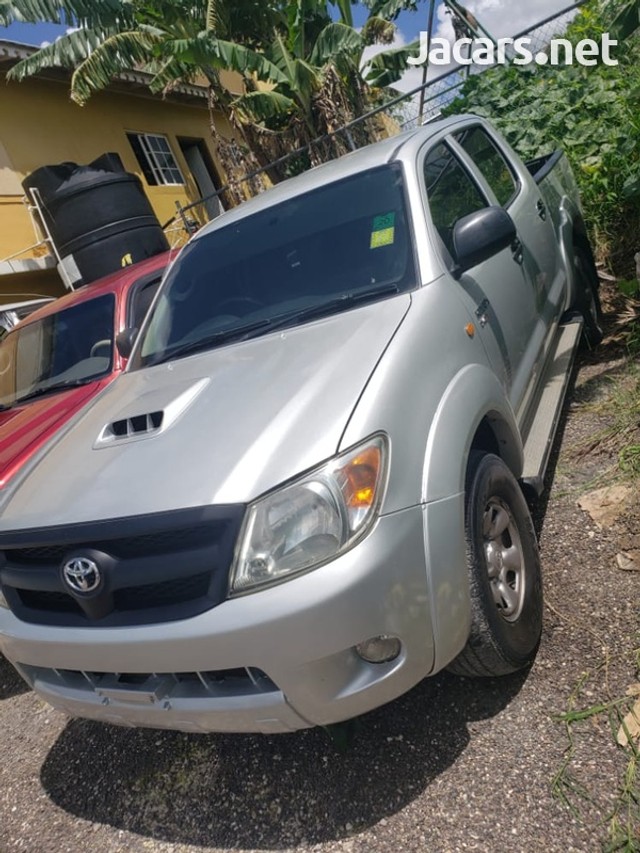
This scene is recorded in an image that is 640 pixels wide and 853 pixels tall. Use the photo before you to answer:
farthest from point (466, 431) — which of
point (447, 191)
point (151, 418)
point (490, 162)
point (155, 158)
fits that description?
point (155, 158)

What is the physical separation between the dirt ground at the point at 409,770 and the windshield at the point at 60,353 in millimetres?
2270

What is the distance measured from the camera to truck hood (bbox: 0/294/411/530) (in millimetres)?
1781

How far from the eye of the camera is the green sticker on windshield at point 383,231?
2588 millimetres

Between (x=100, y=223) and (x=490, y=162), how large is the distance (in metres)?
7.02

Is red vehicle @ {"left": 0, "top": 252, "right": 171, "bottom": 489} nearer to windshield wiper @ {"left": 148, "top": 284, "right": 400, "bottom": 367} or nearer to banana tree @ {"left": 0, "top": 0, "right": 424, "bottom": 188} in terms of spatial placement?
windshield wiper @ {"left": 148, "top": 284, "right": 400, "bottom": 367}

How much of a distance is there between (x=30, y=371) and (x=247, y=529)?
3.59m

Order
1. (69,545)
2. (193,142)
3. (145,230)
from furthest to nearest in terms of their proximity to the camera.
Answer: (193,142) < (145,230) < (69,545)

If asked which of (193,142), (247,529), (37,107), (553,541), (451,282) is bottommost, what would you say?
(553,541)

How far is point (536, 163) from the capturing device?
482 centimetres

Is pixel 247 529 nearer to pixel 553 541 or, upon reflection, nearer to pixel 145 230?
pixel 553 541

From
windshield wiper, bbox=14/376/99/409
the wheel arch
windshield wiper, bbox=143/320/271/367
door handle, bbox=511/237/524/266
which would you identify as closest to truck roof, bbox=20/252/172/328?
windshield wiper, bbox=14/376/99/409

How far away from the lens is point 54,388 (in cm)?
424

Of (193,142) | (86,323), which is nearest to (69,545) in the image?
(86,323)

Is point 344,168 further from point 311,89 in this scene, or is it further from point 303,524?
point 311,89
